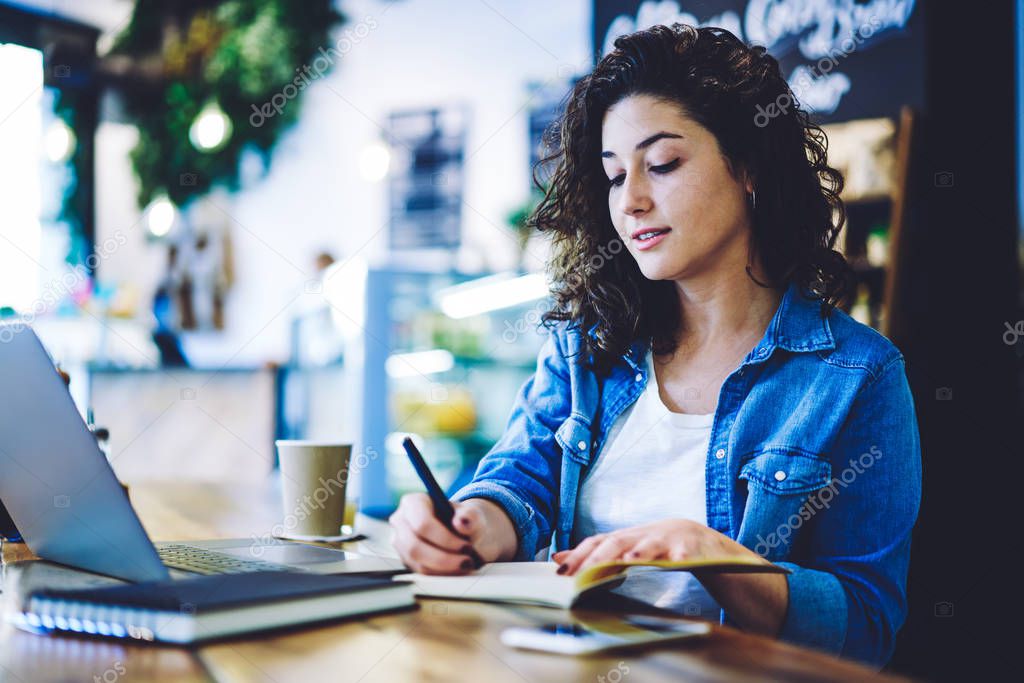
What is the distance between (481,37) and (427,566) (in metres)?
5.17

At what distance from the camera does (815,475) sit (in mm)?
1177

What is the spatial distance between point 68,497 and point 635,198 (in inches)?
33.0

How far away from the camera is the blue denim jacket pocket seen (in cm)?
118

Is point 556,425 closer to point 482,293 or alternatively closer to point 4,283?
point 482,293

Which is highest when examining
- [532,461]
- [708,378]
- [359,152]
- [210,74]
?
[210,74]

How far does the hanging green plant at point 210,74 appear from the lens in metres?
6.51

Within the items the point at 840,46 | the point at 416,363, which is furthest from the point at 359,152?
the point at 840,46

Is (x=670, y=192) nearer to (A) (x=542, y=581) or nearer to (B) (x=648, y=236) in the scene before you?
(B) (x=648, y=236)

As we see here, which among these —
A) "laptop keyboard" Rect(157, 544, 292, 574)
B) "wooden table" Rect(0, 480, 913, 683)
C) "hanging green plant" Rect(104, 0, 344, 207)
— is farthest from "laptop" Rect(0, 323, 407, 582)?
"hanging green plant" Rect(104, 0, 344, 207)

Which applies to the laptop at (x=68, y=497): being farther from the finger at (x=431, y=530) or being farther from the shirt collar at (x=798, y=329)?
the shirt collar at (x=798, y=329)

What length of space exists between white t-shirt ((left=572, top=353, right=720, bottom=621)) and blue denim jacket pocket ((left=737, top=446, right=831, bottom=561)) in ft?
0.26

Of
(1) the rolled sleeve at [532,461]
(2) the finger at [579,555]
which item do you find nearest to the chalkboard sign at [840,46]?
(1) the rolled sleeve at [532,461]

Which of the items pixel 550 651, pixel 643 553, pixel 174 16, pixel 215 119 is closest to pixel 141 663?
pixel 550 651

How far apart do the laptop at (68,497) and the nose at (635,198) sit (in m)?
0.61
